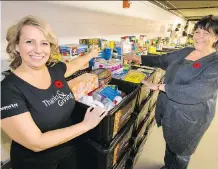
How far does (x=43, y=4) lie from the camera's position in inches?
57.1

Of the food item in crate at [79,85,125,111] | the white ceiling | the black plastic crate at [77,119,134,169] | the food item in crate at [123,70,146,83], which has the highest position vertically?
the white ceiling

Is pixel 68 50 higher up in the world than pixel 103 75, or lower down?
higher up

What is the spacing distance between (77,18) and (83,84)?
2.72 ft

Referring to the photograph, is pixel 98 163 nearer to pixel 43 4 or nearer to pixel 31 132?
pixel 31 132

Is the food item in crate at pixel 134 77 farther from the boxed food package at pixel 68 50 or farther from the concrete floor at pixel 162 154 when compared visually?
the concrete floor at pixel 162 154

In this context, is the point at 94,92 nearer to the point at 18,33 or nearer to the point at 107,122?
the point at 107,122

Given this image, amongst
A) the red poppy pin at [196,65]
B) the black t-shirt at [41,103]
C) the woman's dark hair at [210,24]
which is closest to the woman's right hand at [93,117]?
the black t-shirt at [41,103]

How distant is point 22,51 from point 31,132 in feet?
1.41

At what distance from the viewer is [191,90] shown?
144 cm

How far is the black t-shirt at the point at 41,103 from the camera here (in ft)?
2.79

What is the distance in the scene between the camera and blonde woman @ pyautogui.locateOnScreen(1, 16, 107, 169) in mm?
851

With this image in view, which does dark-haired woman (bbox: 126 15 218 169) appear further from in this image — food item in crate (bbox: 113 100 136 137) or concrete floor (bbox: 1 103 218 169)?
concrete floor (bbox: 1 103 218 169)

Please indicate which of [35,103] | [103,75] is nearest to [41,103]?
[35,103]

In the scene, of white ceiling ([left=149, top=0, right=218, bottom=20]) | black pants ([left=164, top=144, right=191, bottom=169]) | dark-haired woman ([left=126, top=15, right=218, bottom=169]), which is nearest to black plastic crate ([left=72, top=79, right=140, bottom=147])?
dark-haired woman ([left=126, top=15, right=218, bottom=169])
